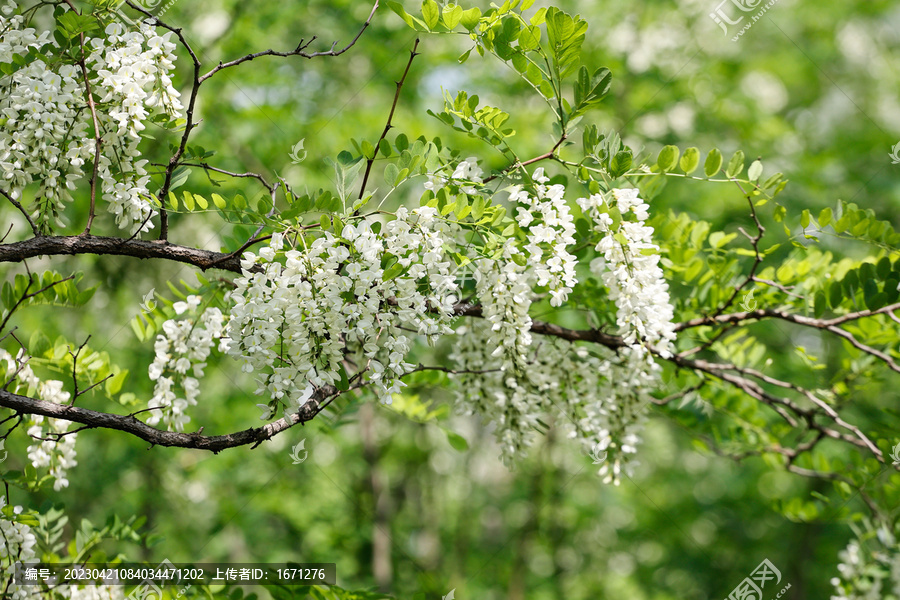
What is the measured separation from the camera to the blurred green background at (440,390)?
170 inches

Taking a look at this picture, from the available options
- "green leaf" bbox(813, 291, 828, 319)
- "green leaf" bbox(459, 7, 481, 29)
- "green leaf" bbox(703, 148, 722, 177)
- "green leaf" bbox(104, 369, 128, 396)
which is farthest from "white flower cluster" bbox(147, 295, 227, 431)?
"green leaf" bbox(813, 291, 828, 319)

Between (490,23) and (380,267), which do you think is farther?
(490,23)

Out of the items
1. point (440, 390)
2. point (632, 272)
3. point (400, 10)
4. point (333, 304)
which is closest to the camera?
point (333, 304)

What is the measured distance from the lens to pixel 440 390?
13.4ft

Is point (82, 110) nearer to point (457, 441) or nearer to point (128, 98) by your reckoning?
point (128, 98)

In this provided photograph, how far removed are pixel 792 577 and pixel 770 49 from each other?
6078mm

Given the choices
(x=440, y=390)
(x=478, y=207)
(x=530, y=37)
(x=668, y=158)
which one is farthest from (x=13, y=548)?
(x=440, y=390)

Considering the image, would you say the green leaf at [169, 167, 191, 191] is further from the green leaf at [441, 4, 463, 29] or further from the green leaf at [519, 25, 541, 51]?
the green leaf at [519, 25, 541, 51]

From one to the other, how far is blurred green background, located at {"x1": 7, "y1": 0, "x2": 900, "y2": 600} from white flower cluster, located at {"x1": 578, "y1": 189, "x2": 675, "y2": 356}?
2113mm

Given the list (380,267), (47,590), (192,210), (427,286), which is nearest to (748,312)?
(427,286)

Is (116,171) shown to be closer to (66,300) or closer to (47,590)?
(66,300)

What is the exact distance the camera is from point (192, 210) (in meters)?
1.50

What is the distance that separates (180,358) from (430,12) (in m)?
1.16

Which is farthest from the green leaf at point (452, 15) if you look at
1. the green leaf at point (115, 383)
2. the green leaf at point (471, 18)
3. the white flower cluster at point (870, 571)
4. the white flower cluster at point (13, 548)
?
the white flower cluster at point (870, 571)
